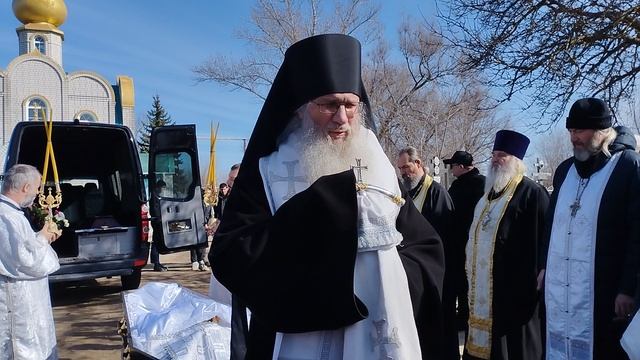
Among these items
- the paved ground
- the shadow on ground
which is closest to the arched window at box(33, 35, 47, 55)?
the paved ground

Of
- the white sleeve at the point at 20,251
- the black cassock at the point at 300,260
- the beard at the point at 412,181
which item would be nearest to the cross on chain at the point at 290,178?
the black cassock at the point at 300,260

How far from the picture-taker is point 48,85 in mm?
34688

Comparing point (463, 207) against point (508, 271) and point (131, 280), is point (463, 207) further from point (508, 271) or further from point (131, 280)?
point (131, 280)

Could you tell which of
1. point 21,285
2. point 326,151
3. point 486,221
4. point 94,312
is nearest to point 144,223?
point 94,312

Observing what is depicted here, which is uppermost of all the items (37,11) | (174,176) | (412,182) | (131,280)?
(37,11)

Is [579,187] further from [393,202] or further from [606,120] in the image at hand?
[393,202]

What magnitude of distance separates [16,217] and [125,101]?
112ft

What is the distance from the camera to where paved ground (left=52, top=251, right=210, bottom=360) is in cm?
576

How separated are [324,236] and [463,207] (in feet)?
15.1

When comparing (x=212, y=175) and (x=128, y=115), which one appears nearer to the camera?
(x=212, y=175)

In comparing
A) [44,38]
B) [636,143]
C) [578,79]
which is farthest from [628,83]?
[44,38]

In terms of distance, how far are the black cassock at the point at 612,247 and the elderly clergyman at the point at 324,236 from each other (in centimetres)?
169

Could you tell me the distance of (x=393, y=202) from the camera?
2021 mm

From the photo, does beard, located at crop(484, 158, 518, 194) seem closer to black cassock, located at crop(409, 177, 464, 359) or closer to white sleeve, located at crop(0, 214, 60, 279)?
black cassock, located at crop(409, 177, 464, 359)
